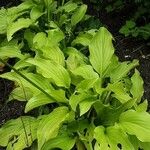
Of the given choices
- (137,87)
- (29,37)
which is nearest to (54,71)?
(137,87)

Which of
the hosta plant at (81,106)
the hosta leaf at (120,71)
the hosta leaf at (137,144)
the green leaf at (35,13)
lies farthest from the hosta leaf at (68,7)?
the hosta leaf at (137,144)

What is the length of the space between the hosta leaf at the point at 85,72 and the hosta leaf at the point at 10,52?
1.02 m

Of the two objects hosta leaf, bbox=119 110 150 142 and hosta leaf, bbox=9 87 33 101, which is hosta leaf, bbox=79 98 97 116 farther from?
hosta leaf, bbox=9 87 33 101

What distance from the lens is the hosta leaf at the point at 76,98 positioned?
3266 mm

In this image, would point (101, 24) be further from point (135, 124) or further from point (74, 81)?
point (135, 124)

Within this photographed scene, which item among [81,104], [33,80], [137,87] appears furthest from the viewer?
[137,87]

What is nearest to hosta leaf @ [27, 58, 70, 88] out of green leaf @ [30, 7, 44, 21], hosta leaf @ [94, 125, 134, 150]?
hosta leaf @ [94, 125, 134, 150]

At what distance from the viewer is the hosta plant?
3.20 meters

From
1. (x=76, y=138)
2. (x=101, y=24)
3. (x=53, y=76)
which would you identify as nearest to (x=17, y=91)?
(x=53, y=76)

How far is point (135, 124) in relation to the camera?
125 inches

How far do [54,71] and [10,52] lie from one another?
3.33ft

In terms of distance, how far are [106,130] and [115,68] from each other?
0.69 meters

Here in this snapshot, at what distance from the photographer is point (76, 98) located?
10.8 ft

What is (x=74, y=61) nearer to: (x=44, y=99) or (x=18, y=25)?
(x=44, y=99)
